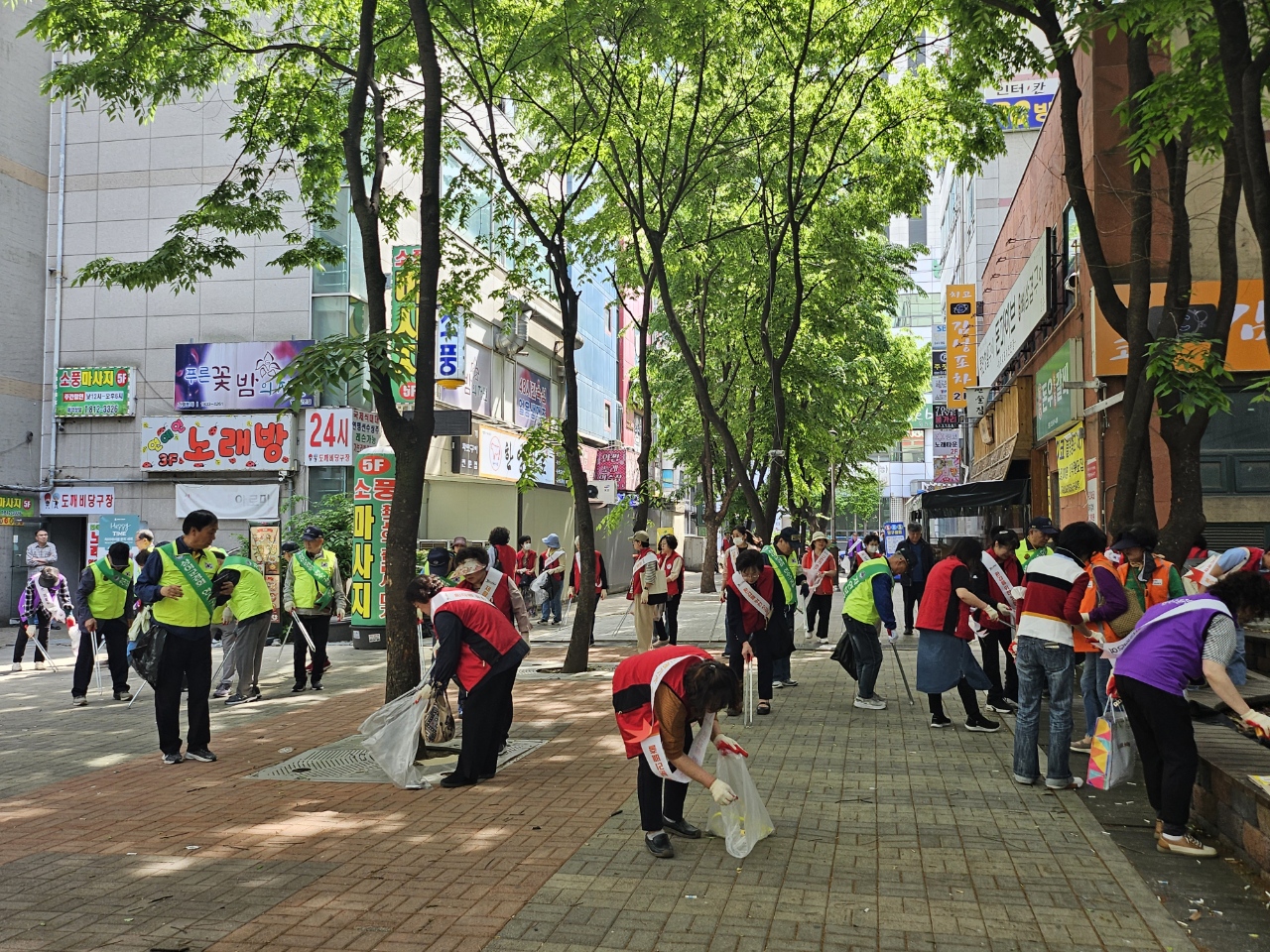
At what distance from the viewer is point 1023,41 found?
1014cm

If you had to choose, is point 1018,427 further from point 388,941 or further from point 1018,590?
Answer: point 388,941

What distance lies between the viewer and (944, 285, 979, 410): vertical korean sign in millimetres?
29891

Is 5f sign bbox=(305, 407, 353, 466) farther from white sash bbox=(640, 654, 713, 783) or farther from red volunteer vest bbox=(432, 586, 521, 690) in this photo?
white sash bbox=(640, 654, 713, 783)

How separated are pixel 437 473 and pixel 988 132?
47.0 feet

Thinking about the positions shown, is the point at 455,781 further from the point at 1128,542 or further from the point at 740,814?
the point at 1128,542

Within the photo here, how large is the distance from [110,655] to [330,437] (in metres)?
9.41

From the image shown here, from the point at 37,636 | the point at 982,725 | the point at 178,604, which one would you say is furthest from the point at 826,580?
the point at 37,636

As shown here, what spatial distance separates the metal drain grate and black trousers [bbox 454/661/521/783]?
313mm

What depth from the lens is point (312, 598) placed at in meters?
12.1

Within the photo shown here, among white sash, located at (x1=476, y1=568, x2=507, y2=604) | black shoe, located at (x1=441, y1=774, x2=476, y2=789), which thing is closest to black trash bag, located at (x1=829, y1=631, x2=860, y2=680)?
white sash, located at (x1=476, y1=568, x2=507, y2=604)

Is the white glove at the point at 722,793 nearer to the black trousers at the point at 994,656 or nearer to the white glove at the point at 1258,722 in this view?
the white glove at the point at 1258,722

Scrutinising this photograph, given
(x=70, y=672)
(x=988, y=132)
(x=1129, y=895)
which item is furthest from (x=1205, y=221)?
(x=70, y=672)

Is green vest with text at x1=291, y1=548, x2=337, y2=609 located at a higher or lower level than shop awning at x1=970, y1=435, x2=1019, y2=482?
lower

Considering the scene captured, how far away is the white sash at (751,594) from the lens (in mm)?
9805
